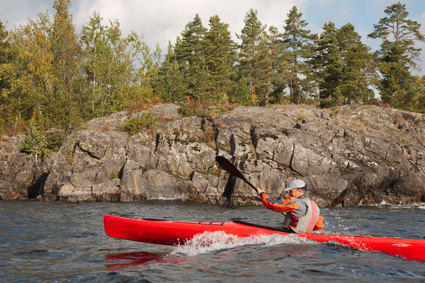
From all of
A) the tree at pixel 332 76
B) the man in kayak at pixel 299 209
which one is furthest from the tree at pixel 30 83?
the tree at pixel 332 76

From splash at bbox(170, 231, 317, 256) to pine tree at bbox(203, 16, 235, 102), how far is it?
16.9 metres

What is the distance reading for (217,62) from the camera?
26172 mm

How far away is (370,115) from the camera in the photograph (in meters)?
23.1

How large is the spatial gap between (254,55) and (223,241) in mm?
25132

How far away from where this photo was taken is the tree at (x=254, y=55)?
91.5 ft

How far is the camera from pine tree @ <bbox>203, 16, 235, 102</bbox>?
24047 mm

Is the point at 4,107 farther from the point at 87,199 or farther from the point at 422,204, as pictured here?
the point at 422,204

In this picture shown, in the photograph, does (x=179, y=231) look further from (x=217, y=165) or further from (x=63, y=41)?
(x=63, y=41)

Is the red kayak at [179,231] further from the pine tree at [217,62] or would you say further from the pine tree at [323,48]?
the pine tree at [323,48]

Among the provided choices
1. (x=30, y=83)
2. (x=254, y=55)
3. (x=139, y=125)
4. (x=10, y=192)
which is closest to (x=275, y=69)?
(x=254, y=55)

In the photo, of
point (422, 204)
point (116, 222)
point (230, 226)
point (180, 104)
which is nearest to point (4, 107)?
point (180, 104)

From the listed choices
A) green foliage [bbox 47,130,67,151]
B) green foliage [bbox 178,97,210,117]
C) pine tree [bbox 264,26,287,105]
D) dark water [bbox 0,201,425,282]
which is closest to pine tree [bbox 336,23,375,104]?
pine tree [bbox 264,26,287,105]

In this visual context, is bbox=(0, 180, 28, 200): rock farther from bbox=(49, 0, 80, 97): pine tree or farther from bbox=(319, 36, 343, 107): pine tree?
bbox=(319, 36, 343, 107): pine tree

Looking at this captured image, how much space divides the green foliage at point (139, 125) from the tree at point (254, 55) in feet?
38.0
